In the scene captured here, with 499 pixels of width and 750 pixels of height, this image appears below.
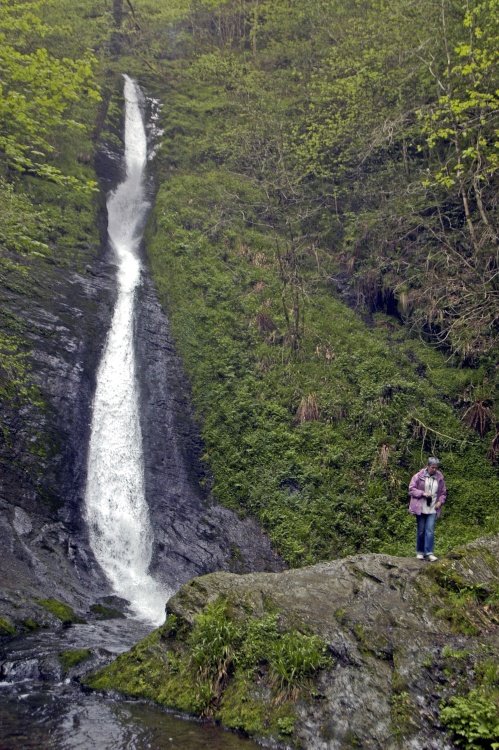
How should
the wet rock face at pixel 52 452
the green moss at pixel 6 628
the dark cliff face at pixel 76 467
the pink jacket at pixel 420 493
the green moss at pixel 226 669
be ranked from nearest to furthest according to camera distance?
1. the green moss at pixel 226 669
2. the pink jacket at pixel 420 493
3. the green moss at pixel 6 628
4. the wet rock face at pixel 52 452
5. the dark cliff face at pixel 76 467

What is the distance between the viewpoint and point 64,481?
568 inches

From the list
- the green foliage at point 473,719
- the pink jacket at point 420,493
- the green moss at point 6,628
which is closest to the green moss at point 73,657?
the green moss at point 6,628

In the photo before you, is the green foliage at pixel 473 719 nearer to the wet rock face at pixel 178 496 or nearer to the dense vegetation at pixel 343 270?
the dense vegetation at pixel 343 270

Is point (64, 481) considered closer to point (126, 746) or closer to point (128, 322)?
point (128, 322)

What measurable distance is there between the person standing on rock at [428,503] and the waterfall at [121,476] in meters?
6.12

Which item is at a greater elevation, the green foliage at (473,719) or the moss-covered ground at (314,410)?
the moss-covered ground at (314,410)

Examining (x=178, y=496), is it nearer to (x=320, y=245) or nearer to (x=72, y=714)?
(x=72, y=714)

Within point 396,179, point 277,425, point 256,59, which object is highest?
point 256,59

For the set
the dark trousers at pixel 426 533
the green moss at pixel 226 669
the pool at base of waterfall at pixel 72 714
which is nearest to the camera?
the pool at base of waterfall at pixel 72 714

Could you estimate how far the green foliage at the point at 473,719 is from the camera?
5.65 m

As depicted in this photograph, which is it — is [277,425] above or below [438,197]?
below

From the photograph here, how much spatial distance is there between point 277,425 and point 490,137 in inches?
421

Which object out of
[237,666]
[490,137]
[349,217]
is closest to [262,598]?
[237,666]

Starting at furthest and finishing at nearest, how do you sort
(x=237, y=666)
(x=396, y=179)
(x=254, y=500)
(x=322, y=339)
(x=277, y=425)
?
1. (x=396, y=179)
2. (x=322, y=339)
3. (x=277, y=425)
4. (x=254, y=500)
5. (x=237, y=666)
